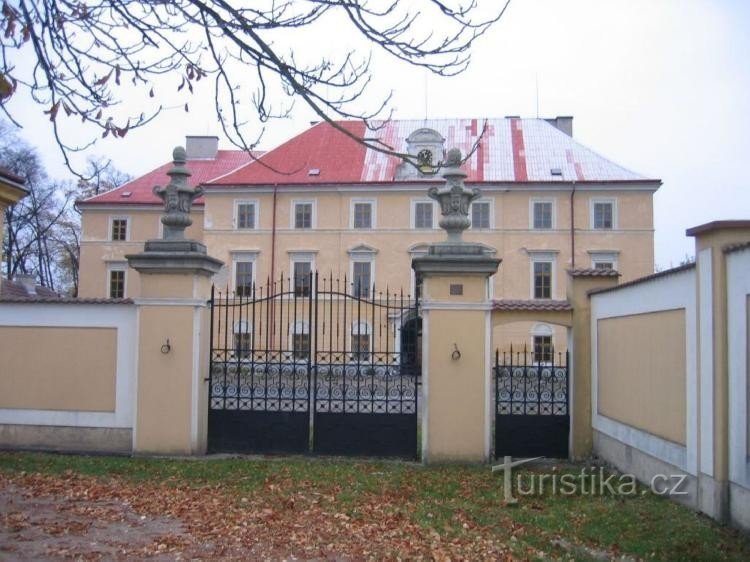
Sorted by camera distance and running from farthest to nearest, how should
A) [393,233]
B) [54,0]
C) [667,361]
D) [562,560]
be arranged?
[393,233] → [667,361] → [562,560] → [54,0]

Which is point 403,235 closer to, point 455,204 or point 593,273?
point 593,273

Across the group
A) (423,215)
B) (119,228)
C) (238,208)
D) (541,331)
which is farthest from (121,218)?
(541,331)

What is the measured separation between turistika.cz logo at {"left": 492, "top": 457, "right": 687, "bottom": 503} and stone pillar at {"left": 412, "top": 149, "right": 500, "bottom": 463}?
2.39 feet

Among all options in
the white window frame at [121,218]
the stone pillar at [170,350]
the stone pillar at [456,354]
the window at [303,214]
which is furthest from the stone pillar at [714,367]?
the white window frame at [121,218]

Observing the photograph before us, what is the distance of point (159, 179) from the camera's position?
134 ft

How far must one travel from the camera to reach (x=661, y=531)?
698cm

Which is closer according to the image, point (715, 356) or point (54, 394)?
point (715, 356)

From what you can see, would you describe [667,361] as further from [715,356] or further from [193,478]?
[193,478]

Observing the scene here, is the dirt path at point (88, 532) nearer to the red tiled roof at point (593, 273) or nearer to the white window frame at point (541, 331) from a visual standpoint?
the red tiled roof at point (593, 273)

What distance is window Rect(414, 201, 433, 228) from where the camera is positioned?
34031 mm

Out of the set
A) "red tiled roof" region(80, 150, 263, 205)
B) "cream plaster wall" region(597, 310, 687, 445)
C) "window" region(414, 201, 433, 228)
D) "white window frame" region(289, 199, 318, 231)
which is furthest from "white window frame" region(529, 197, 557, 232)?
"cream plaster wall" region(597, 310, 687, 445)

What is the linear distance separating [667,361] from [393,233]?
25867 millimetres

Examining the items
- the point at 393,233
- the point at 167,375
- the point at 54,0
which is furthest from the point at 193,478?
the point at 393,233

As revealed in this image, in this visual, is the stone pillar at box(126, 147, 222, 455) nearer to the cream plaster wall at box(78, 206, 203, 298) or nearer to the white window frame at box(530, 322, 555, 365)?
the white window frame at box(530, 322, 555, 365)
